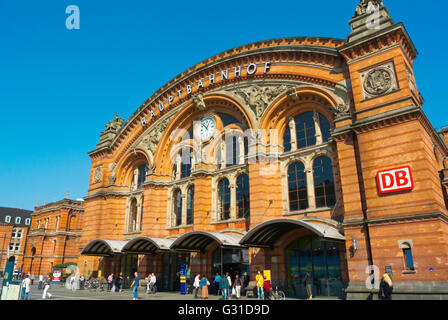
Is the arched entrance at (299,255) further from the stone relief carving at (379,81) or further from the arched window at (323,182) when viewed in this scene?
the stone relief carving at (379,81)

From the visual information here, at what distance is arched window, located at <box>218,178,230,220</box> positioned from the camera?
2855 cm

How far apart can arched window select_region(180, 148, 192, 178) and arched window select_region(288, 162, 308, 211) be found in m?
11.3

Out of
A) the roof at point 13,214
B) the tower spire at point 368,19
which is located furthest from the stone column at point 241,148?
the roof at point 13,214

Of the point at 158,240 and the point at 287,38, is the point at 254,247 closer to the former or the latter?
the point at 158,240

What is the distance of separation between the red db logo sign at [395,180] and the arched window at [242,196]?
10.8 metres

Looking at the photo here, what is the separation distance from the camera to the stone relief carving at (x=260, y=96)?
26.7m

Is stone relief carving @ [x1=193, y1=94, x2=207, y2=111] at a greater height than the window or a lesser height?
greater

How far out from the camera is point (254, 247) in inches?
933

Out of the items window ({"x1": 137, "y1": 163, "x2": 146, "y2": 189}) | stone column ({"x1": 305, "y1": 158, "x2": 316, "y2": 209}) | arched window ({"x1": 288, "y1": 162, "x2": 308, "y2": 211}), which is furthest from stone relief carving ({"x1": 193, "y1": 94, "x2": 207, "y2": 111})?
stone column ({"x1": 305, "y1": 158, "x2": 316, "y2": 209})

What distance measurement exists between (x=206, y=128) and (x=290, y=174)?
10.3m

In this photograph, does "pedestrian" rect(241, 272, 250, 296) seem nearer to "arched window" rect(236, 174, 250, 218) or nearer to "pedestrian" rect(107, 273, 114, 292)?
"arched window" rect(236, 174, 250, 218)
